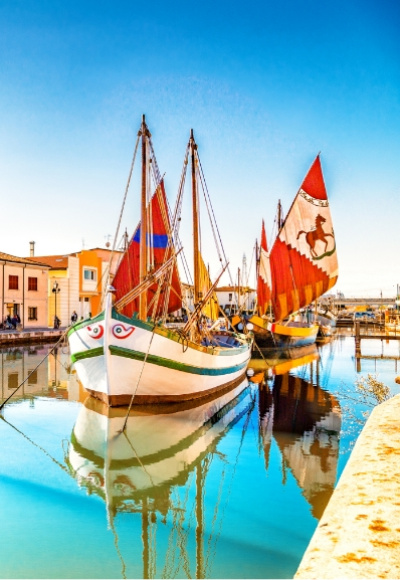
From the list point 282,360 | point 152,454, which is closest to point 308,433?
point 152,454

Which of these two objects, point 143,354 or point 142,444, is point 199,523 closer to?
point 142,444

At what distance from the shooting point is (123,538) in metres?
5.90

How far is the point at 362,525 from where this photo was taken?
10.1 ft

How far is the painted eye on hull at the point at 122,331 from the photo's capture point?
39.8 feet

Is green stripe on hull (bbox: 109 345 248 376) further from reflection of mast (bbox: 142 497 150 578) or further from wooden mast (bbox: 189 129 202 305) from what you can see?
reflection of mast (bbox: 142 497 150 578)

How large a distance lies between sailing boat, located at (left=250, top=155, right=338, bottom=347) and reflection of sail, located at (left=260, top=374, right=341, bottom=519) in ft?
44.8

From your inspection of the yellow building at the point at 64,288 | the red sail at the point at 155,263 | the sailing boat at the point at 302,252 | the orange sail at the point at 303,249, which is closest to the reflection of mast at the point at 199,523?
the red sail at the point at 155,263

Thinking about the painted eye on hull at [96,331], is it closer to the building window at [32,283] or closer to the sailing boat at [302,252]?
the sailing boat at [302,252]

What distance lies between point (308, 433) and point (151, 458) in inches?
155

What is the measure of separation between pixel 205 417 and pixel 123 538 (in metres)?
6.86

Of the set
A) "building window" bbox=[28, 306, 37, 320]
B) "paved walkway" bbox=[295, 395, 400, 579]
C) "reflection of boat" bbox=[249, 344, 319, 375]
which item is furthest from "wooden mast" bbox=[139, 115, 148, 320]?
"building window" bbox=[28, 306, 37, 320]

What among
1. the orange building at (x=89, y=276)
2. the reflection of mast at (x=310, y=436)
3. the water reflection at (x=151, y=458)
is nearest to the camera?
the water reflection at (x=151, y=458)

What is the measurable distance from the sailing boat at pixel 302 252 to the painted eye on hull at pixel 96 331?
1961cm

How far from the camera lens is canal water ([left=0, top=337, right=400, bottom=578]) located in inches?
214
